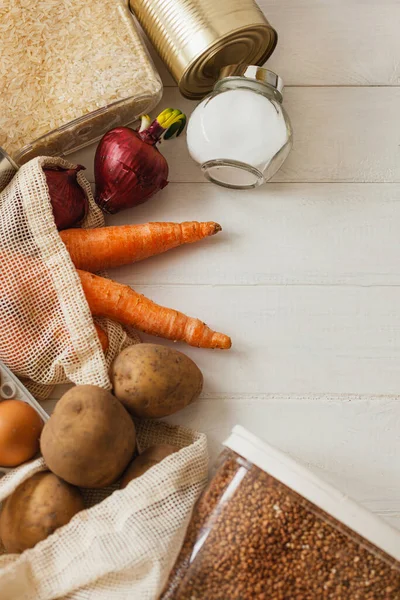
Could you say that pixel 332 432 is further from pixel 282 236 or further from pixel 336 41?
pixel 336 41

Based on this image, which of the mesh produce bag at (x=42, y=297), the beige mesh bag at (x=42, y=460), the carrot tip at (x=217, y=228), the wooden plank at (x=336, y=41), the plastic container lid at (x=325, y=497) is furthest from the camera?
the wooden plank at (x=336, y=41)

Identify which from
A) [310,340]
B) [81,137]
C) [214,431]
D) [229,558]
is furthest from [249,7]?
[229,558]

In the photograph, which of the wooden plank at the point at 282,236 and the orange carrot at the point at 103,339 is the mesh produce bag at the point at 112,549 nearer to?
the orange carrot at the point at 103,339

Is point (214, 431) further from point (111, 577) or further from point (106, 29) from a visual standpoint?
point (106, 29)

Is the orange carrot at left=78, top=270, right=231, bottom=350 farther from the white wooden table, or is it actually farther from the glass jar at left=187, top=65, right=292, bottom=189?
the glass jar at left=187, top=65, right=292, bottom=189

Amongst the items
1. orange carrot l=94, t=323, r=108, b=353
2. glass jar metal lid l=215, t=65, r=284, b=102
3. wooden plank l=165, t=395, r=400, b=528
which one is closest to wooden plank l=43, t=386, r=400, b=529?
wooden plank l=165, t=395, r=400, b=528

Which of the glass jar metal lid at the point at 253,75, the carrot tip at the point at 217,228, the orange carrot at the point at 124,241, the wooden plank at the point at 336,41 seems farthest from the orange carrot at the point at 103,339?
the wooden plank at the point at 336,41

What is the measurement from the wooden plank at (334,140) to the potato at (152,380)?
13.3 inches

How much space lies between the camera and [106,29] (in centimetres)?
109

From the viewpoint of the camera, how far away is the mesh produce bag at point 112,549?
88cm

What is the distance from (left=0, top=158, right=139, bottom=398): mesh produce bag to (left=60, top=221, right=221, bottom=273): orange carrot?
5 centimetres

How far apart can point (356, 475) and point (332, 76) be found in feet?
2.22

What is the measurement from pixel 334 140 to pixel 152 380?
54 centimetres

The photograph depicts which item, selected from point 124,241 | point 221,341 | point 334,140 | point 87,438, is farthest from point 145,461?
point 334,140
